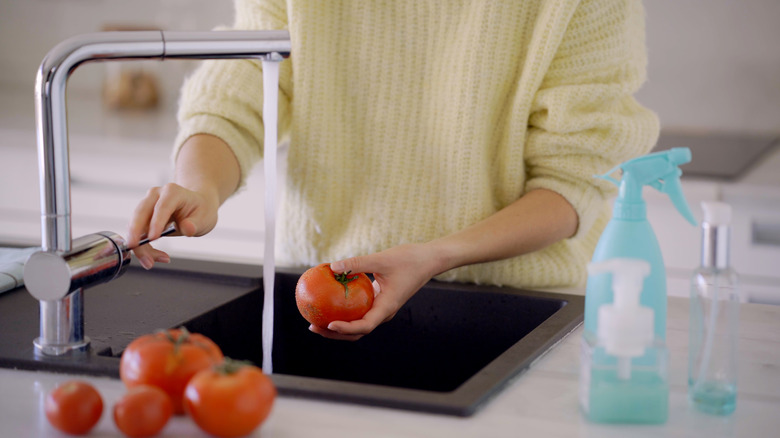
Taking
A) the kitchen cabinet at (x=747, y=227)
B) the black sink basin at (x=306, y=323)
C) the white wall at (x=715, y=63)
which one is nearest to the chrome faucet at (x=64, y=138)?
the black sink basin at (x=306, y=323)

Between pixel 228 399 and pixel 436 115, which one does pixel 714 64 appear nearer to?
pixel 436 115

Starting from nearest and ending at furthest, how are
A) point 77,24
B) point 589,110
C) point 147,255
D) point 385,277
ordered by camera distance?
point 147,255, point 385,277, point 589,110, point 77,24

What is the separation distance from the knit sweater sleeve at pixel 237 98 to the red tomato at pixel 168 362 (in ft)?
2.04

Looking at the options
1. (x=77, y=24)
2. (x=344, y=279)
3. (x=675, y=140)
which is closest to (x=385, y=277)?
(x=344, y=279)

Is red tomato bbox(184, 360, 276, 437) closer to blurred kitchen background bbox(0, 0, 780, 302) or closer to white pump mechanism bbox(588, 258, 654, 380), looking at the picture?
white pump mechanism bbox(588, 258, 654, 380)

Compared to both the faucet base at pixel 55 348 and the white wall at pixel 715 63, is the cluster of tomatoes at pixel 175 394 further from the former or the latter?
the white wall at pixel 715 63

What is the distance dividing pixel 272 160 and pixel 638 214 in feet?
1.37

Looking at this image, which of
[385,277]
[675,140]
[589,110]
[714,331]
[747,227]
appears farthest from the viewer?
[675,140]

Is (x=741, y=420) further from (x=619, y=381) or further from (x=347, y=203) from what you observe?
(x=347, y=203)

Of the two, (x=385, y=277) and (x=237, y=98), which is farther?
(x=237, y=98)

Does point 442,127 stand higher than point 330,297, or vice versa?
point 442,127

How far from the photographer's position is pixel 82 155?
2.41 metres

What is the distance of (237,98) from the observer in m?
1.29

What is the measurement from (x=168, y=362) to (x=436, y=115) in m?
0.73
